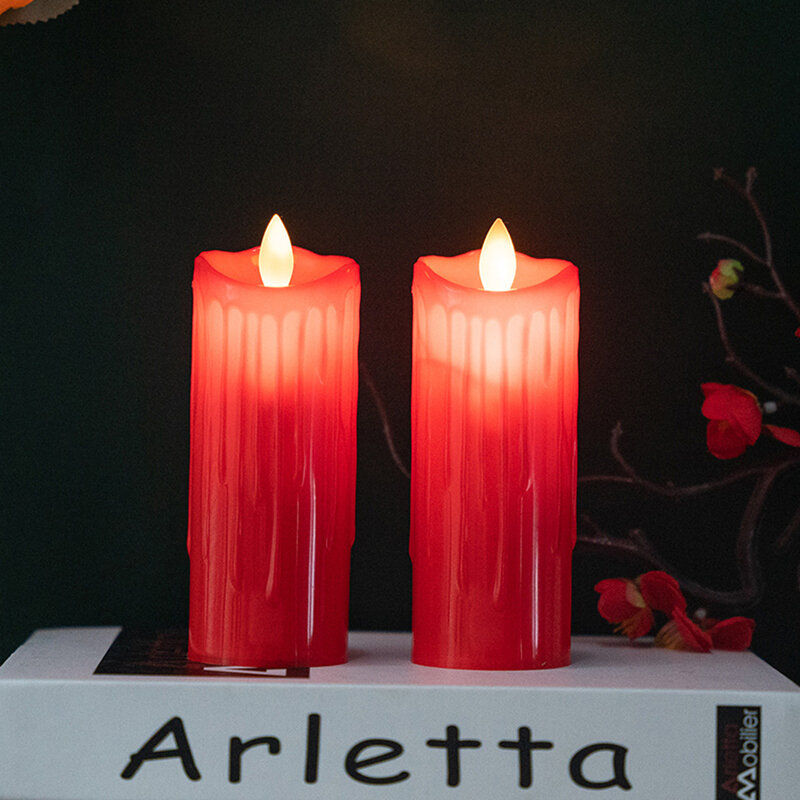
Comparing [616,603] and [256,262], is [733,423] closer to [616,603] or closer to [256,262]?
[616,603]

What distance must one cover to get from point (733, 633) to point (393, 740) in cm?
31

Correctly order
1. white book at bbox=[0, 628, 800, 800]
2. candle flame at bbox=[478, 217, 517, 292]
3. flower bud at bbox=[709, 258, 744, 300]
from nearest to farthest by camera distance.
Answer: white book at bbox=[0, 628, 800, 800]
candle flame at bbox=[478, 217, 517, 292]
flower bud at bbox=[709, 258, 744, 300]

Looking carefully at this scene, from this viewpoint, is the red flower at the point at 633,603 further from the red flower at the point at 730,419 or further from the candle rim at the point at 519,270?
the candle rim at the point at 519,270

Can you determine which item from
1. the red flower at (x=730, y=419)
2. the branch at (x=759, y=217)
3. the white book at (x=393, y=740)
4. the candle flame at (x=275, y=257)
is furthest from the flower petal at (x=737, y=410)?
the candle flame at (x=275, y=257)

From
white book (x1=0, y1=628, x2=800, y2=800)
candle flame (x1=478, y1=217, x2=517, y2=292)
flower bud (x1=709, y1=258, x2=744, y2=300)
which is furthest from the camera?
flower bud (x1=709, y1=258, x2=744, y2=300)

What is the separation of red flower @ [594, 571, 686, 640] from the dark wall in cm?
7

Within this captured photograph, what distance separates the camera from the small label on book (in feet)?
1.88

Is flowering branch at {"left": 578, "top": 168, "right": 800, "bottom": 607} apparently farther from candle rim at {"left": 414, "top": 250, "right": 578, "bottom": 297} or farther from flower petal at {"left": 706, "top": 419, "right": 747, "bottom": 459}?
candle rim at {"left": 414, "top": 250, "right": 578, "bottom": 297}

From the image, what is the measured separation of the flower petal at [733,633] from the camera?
29.3 inches

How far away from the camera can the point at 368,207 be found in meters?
0.87

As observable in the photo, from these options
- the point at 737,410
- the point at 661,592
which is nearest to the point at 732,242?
the point at 737,410

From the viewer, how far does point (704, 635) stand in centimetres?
73

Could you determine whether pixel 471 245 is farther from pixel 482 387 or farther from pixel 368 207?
pixel 482 387

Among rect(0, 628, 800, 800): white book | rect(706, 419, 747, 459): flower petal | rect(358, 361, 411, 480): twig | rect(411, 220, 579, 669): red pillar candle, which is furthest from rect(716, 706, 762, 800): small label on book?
rect(358, 361, 411, 480): twig
